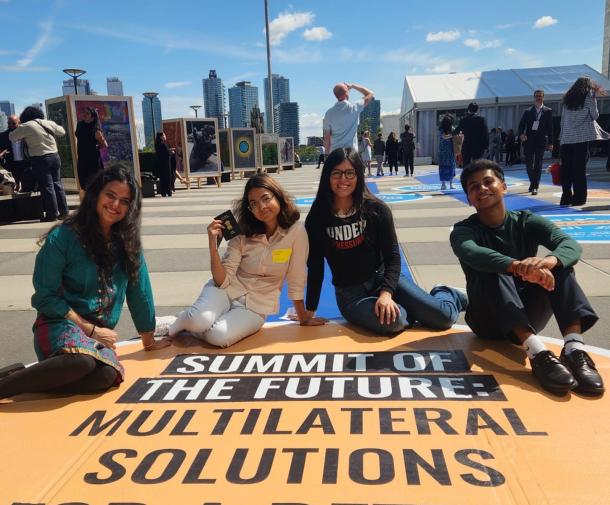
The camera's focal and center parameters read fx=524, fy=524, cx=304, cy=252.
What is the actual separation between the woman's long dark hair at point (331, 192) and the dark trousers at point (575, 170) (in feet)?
19.4

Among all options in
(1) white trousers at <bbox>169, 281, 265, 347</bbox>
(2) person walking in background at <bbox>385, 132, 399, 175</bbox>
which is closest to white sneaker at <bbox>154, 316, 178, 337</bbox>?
(1) white trousers at <bbox>169, 281, 265, 347</bbox>

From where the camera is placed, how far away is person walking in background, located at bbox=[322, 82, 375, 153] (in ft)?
26.3

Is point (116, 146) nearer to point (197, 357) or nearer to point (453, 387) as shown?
point (197, 357)

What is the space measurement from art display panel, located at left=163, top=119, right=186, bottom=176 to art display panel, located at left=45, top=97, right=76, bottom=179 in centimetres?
490

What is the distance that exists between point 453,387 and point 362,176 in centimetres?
145

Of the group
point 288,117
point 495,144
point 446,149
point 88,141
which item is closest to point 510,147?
point 495,144

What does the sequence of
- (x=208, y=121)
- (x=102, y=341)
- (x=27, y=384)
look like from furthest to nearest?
(x=208, y=121), (x=102, y=341), (x=27, y=384)

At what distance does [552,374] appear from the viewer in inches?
94.5

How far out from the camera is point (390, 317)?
313cm

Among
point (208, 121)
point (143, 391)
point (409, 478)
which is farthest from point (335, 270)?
point (208, 121)

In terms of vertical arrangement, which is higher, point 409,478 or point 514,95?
point 514,95

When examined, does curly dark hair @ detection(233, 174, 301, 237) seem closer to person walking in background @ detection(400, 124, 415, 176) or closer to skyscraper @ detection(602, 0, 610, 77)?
person walking in background @ detection(400, 124, 415, 176)

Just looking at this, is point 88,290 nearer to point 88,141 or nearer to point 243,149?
point 88,141

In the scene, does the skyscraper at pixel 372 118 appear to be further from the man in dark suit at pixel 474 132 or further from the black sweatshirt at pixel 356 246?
the black sweatshirt at pixel 356 246
